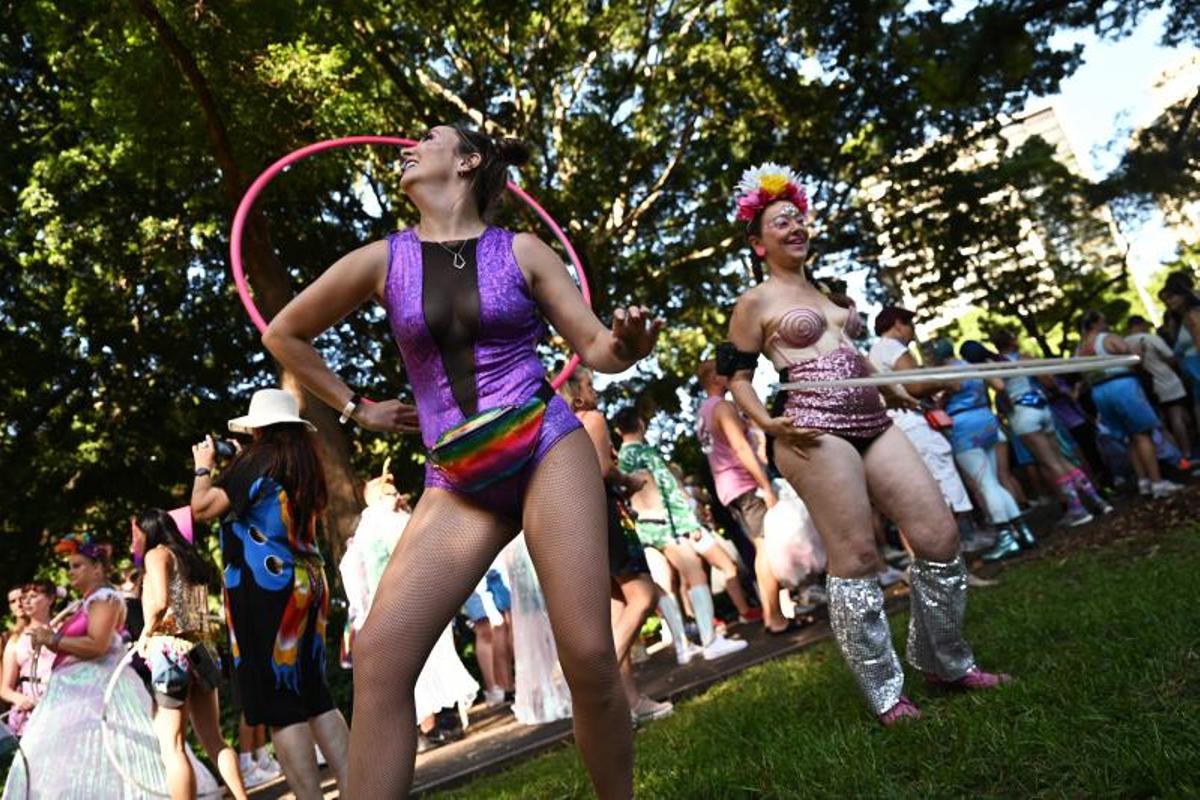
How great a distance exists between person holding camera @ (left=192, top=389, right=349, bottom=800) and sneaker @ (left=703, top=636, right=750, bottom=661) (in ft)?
14.4

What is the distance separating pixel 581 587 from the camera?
294cm

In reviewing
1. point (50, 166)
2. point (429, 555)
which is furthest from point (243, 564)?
point (50, 166)

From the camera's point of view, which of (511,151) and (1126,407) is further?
(1126,407)

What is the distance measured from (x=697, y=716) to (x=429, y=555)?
3080mm

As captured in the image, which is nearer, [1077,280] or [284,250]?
[284,250]

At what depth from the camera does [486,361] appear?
3.08 m

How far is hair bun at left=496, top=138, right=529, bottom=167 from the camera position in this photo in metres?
3.60

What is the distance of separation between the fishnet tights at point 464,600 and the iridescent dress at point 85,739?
3.81 m

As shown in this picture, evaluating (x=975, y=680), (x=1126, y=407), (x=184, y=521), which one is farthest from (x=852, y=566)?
(x=1126, y=407)

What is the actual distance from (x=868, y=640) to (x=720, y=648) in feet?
15.8

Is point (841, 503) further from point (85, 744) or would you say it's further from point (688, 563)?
point (688, 563)

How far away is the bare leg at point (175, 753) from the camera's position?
5758mm

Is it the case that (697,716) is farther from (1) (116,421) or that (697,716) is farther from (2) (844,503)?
(1) (116,421)

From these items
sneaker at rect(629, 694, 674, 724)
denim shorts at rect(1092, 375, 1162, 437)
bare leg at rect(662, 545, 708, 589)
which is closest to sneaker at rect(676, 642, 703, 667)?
bare leg at rect(662, 545, 708, 589)
